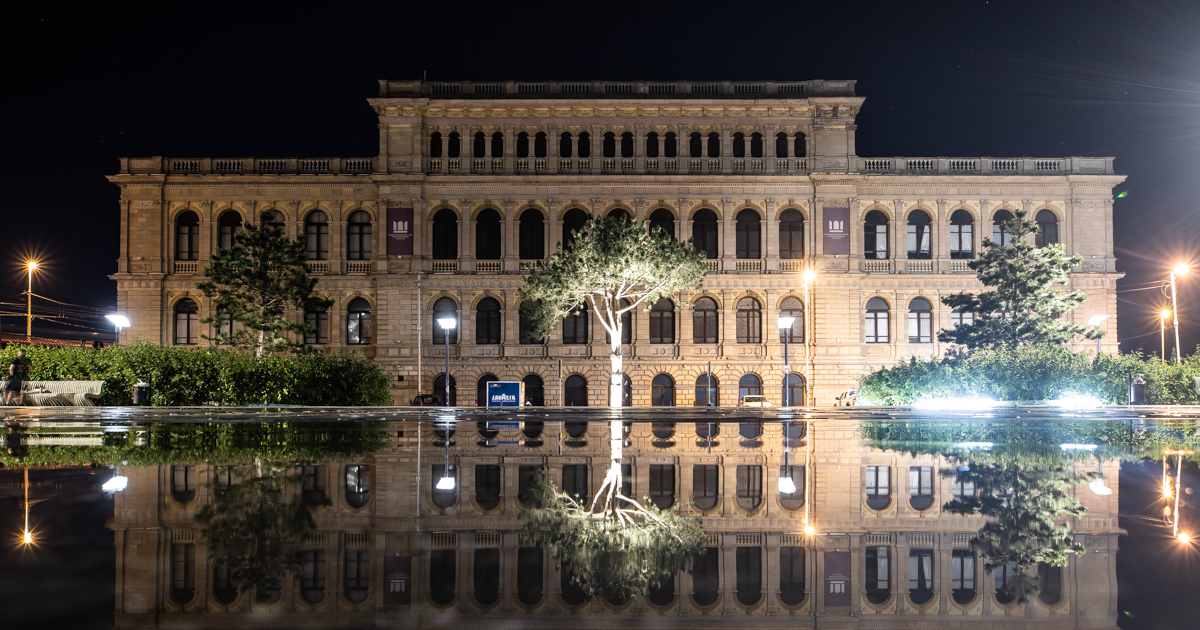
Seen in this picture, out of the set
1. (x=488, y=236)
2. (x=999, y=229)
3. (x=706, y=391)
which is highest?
(x=999, y=229)

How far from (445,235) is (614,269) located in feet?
56.6

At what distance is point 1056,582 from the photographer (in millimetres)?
5641

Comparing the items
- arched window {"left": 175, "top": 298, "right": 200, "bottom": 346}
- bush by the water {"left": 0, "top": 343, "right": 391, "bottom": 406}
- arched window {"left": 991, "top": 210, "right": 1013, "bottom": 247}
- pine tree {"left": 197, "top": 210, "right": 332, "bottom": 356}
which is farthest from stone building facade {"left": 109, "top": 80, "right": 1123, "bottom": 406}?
bush by the water {"left": 0, "top": 343, "right": 391, "bottom": 406}

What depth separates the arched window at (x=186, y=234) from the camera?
48844 millimetres

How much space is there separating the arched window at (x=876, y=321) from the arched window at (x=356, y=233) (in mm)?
32505

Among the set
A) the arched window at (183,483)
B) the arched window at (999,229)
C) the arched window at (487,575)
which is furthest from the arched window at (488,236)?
the arched window at (487,575)

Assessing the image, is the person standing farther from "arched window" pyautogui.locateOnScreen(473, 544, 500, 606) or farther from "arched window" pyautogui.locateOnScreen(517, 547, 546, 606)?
"arched window" pyautogui.locateOnScreen(517, 547, 546, 606)

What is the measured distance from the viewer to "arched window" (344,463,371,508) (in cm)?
871

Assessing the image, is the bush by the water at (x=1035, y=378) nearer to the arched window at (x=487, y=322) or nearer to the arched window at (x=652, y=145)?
the arched window at (x=652, y=145)

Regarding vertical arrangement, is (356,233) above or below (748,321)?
above

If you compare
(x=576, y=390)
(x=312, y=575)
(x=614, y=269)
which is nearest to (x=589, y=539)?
(x=312, y=575)

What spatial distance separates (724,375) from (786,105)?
17311mm

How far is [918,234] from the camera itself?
4931 centimetres

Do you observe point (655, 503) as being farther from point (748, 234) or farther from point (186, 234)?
point (186, 234)
